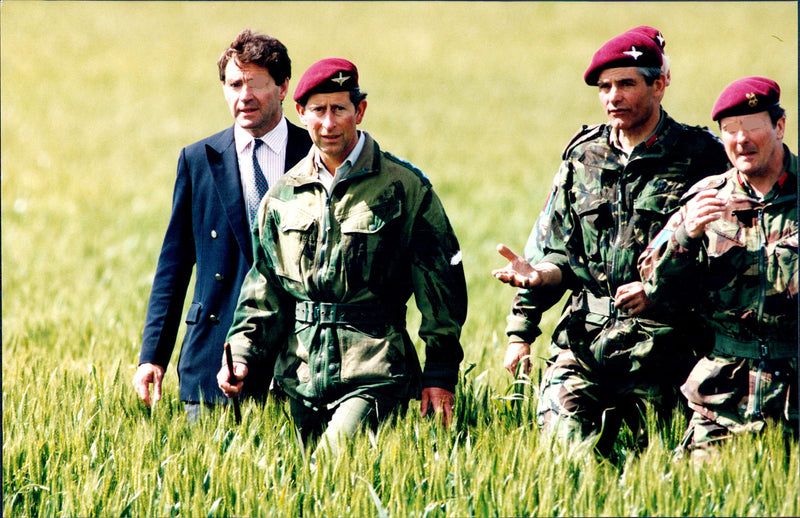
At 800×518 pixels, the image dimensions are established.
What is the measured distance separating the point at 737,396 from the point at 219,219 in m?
2.55

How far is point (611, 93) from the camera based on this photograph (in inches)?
179

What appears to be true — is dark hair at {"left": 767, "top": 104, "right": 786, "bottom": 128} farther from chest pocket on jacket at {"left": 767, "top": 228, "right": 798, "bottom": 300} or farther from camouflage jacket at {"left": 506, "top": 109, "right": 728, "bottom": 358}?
camouflage jacket at {"left": 506, "top": 109, "right": 728, "bottom": 358}

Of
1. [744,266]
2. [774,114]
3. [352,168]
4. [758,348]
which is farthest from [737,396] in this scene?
[352,168]

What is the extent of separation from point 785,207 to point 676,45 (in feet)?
84.7

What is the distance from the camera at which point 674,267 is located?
4.17m

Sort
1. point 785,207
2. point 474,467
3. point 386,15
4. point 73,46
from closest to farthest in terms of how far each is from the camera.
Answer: point 785,207 → point 474,467 → point 73,46 → point 386,15

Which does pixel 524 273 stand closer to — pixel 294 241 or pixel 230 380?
pixel 294 241

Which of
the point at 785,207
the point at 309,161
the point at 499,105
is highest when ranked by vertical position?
the point at 499,105

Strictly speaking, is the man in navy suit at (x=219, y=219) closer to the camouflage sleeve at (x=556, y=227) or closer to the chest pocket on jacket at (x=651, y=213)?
the camouflage sleeve at (x=556, y=227)

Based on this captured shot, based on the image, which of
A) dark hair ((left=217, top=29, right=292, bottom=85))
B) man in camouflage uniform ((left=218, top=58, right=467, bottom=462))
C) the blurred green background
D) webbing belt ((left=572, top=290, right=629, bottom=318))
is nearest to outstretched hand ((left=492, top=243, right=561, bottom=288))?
webbing belt ((left=572, top=290, right=629, bottom=318))

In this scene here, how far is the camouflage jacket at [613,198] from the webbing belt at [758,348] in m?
Answer: 0.37

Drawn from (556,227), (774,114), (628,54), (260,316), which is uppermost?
(628,54)

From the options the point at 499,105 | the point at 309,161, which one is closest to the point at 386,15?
the point at 499,105

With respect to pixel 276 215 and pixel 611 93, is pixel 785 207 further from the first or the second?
pixel 276 215
